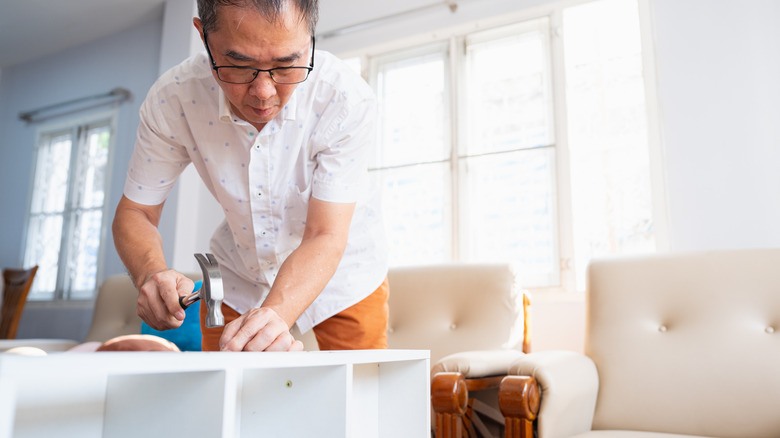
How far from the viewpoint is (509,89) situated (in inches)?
113

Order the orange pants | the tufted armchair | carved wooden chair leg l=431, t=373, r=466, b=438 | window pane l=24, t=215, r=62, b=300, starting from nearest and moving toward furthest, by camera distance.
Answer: the orange pants
carved wooden chair leg l=431, t=373, r=466, b=438
the tufted armchair
window pane l=24, t=215, r=62, b=300

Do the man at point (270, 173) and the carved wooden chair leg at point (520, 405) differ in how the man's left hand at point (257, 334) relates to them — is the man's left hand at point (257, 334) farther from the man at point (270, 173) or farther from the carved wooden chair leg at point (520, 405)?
the carved wooden chair leg at point (520, 405)

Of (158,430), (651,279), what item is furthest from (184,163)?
(651,279)

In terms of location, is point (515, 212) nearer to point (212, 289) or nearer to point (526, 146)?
point (526, 146)

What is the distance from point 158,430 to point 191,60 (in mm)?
779

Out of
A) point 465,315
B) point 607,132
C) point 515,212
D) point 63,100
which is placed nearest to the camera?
point 465,315

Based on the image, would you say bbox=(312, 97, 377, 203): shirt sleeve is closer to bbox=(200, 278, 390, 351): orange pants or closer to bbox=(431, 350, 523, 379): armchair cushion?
bbox=(200, 278, 390, 351): orange pants

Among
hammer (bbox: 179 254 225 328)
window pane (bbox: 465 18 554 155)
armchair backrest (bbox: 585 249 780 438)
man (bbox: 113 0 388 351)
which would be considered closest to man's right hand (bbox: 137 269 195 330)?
man (bbox: 113 0 388 351)

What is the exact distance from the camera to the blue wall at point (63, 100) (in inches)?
169

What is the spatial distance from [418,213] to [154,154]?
74.3 inches

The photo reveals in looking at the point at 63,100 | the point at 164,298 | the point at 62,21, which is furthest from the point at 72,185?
the point at 164,298

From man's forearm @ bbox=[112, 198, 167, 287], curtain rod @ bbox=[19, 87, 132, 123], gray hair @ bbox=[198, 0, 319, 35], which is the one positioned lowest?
man's forearm @ bbox=[112, 198, 167, 287]

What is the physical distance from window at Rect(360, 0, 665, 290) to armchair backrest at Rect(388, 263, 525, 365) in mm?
167

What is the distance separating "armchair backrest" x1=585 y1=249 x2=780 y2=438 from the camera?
161 cm
